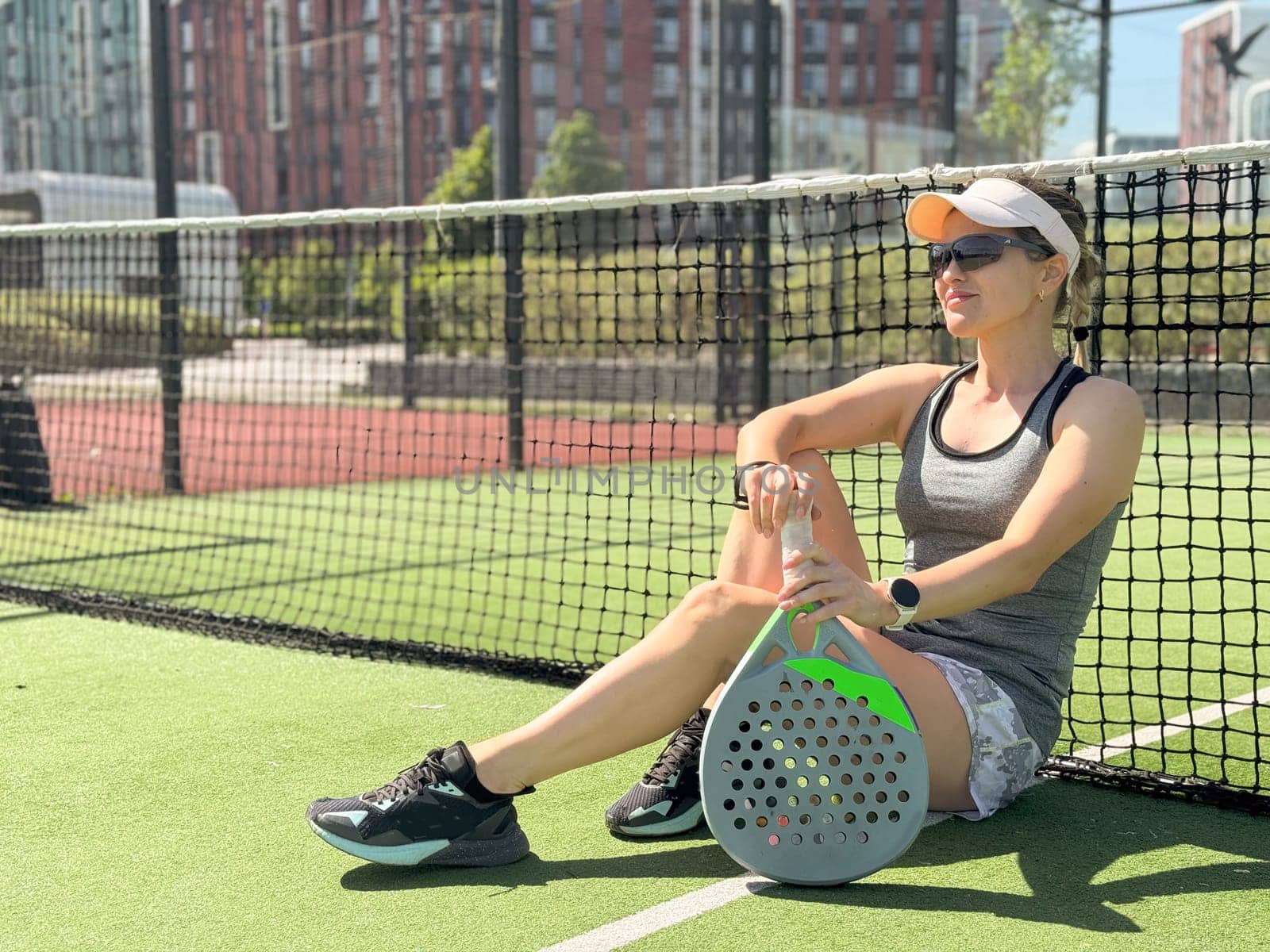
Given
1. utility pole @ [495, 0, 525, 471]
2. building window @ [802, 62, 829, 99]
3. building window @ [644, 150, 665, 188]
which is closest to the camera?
utility pole @ [495, 0, 525, 471]

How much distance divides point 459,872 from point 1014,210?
5.68 ft

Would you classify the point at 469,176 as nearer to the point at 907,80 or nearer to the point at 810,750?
the point at 907,80

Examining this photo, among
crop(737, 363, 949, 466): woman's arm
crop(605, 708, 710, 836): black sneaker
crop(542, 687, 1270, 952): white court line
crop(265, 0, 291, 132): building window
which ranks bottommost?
crop(542, 687, 1270, 952): white court line

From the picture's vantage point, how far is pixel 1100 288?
3.65 m

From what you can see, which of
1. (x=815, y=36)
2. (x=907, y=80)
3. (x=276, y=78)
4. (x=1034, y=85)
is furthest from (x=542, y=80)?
(x=1034, y=85)

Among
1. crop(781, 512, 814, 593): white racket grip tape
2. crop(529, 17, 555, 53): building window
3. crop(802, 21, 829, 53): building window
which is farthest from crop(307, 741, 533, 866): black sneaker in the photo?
crop(802, 21, 829, 53): building window

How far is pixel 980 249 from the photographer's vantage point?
3.01 m

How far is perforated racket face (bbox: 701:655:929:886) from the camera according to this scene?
8.79 ft

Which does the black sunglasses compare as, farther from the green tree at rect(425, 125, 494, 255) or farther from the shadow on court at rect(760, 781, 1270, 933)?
the green tree at rect(425, 125, 494, 255)

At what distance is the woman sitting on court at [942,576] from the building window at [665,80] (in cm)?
1951

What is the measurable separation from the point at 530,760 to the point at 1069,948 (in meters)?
1.05

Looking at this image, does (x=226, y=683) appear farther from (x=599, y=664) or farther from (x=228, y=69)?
(x=228, y=69)

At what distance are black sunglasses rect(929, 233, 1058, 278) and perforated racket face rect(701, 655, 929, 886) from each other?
0.90 metres

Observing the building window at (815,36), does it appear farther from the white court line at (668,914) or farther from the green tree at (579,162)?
the white court line at (668,914)
